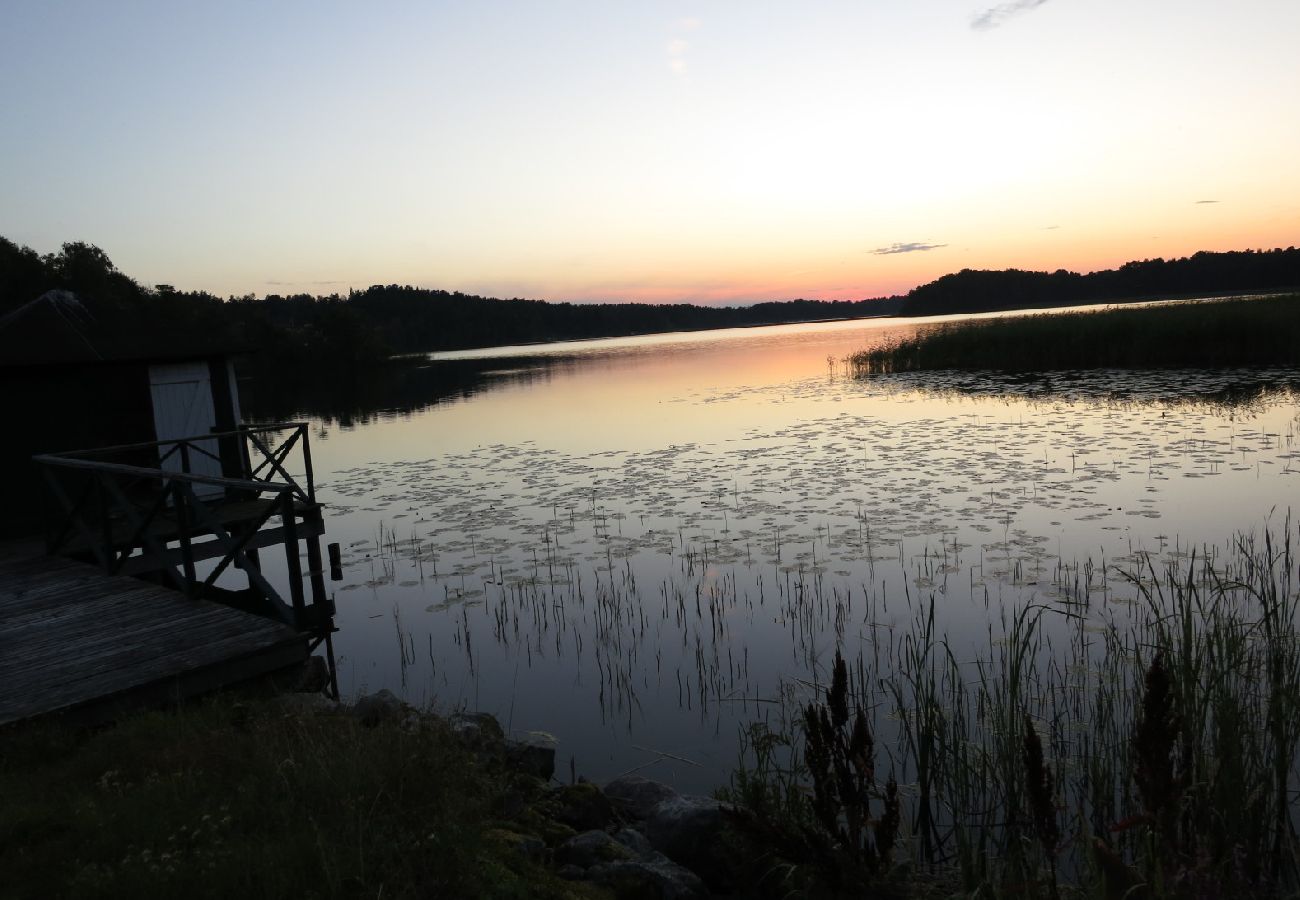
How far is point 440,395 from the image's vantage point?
161ft

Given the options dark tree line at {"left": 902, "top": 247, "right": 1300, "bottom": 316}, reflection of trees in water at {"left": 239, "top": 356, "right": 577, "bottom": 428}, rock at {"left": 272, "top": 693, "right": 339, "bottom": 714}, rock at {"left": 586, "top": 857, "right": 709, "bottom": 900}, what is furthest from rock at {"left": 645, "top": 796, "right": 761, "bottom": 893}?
dark tree line at {"left": 902, "top": 247, "right": 1300, "bottom": 316}

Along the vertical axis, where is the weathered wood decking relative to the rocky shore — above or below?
above

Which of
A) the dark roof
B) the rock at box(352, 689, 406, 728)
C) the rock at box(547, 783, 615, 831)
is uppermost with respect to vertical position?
the dark roof

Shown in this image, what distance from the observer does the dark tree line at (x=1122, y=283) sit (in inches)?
4011

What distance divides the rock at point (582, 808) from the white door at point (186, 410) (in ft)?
40.6

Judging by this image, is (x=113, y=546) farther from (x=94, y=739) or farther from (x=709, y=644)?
(x=709, y=644)

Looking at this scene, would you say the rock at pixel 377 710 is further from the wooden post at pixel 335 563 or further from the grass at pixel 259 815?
the wooden post at pixel 335 563

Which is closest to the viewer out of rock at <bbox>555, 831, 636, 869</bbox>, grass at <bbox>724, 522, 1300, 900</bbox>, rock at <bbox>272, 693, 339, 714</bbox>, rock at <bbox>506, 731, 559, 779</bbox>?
grass at <bbox>724, 522, 1300, 900</bbox>

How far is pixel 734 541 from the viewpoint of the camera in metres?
12.6

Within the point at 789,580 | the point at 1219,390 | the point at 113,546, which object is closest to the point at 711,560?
the point at 789,580

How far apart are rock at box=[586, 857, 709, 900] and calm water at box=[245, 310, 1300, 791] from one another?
1537 millimetres

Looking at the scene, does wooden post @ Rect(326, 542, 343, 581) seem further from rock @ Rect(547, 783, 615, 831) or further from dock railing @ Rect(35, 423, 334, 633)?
rock @ Rect(547, 783, 615, 831)

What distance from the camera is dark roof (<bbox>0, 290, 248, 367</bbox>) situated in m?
14.6

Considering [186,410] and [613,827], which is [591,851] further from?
[186,410]
